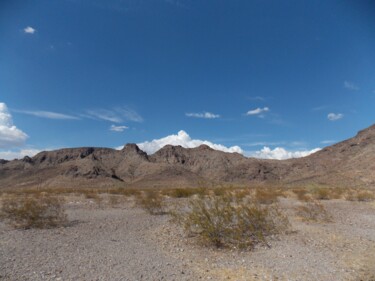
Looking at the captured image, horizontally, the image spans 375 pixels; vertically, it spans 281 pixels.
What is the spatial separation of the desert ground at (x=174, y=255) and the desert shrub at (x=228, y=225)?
38 centimetres

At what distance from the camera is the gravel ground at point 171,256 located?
8.98 metres

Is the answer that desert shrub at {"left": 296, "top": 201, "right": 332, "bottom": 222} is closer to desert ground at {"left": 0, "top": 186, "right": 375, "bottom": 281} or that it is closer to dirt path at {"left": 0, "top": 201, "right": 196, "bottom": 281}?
desert ground at {"left": 0, "top": 186, "right": 375, "bottom": 281}

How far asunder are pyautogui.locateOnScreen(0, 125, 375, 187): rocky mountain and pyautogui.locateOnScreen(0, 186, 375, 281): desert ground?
75486 millimetres

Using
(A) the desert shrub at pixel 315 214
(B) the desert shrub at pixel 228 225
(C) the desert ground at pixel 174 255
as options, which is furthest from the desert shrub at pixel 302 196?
(B) the desert shrub at pixel 228 225

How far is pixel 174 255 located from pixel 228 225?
295 cm

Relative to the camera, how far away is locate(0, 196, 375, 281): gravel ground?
8984 mm

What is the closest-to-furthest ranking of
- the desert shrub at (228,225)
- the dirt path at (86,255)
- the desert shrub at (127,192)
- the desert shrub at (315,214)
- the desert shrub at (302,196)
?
1. the dirt path at (86,255)
2. the desert shrub at (228,225)
3. the desert shrub at (315,214)
4. the desert shrub at (302,196)
5. the desert shrub at (127,192)

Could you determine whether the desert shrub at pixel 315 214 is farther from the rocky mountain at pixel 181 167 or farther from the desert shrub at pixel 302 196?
the rocky mountain at pixel 181 167

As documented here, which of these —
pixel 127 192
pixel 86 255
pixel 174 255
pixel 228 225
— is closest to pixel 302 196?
pixel 127 192

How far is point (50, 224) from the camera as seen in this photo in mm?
17000

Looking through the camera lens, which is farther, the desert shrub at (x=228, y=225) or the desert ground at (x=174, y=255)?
the desert shrub at (x=228, y=225)

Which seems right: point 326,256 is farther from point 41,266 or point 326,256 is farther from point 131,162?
point 131,162

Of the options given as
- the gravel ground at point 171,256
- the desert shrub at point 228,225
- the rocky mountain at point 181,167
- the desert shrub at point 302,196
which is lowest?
the gravel ground at point 171,256

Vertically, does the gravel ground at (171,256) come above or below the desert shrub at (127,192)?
below
